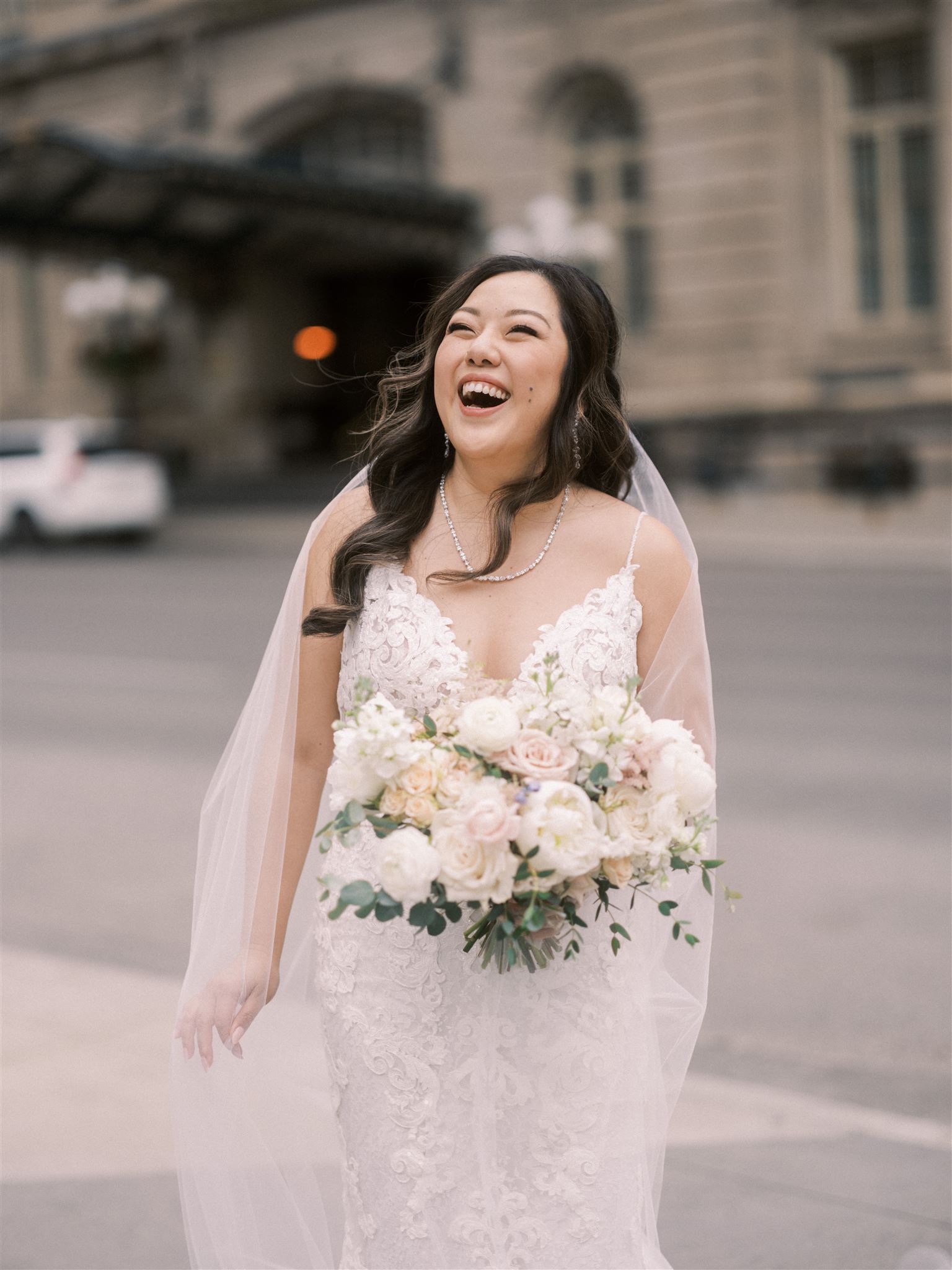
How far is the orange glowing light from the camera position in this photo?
3139 centimetres

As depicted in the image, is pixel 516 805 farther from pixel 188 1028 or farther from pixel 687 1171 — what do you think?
pixel 687 1171

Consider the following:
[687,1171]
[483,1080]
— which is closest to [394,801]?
[483,1080]

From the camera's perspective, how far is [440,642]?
8.56 ft

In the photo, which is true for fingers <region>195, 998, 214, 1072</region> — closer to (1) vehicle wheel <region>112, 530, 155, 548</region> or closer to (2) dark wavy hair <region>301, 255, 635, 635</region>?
(2) dark wavy hair <region>301, 255, 635, 635</region>

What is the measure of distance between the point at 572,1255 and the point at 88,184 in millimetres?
23017

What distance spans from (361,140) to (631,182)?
6.34 meters

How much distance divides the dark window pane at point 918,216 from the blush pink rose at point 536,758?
22300 millimetres

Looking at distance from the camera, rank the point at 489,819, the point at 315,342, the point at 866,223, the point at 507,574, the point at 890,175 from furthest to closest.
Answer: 1. the point at 315,342
2. the point at 866,223
3. the point at 890,175
4. the point at 507,574
5. the point at 489,819

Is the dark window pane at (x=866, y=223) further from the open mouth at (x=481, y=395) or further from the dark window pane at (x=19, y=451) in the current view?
the open mouth at (x=481, y=395)

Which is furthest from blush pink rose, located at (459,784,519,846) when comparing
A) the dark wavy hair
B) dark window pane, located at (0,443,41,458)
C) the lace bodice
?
dark window pane, located at (0,443,41,458)

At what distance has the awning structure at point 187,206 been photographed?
74.3 feet

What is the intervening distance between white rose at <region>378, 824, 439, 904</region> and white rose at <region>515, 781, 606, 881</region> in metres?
0.13

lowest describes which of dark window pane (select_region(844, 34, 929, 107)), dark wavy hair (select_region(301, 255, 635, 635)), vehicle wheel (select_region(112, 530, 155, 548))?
vehicle wheel (select_region(112, 530, 155, 548))

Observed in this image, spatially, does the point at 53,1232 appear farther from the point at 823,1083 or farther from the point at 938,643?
the point at 938,643
